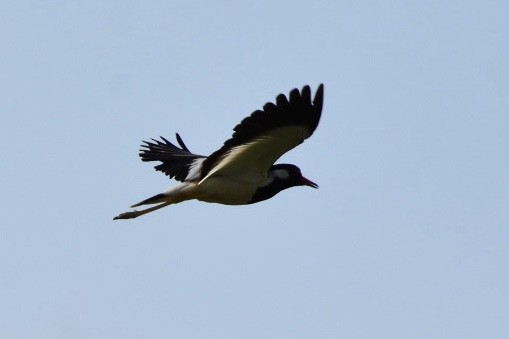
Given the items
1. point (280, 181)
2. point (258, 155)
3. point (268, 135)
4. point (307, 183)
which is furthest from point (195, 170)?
point (268, 135)

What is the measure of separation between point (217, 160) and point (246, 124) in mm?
1635

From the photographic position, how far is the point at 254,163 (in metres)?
23.1

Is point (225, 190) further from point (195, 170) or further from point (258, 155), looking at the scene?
point (195, 170)

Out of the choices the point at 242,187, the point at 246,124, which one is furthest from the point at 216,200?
the point at 246,124

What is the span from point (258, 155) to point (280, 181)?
1.00 metres

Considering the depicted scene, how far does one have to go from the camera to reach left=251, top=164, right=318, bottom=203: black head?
77.2ft

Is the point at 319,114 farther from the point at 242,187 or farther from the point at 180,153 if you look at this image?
the point at 180,153

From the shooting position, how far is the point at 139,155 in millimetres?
26766

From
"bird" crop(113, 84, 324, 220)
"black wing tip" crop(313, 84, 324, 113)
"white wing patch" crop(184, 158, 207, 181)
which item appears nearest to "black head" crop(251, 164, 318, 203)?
"bird" crop(113, 84, 324, 220)

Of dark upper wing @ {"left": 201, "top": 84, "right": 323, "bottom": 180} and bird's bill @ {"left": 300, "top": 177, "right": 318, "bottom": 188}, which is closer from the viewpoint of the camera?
dark upper wing @ {"left": 201, "top": 84, "right": 323, "bottom": 180}

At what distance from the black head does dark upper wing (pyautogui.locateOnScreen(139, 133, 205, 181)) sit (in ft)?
5.96

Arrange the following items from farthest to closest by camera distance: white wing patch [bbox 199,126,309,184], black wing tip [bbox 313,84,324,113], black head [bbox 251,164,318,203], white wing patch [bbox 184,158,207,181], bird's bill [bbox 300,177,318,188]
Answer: bird's bill [bbox 300,177,318,188] < white wing patch [bbox 184,158,207,181] < black head [bbox 251,164,318,203] < white wing patch [bbox 199,126,309,184] < black wing tip [bbox 313,84,324,113]

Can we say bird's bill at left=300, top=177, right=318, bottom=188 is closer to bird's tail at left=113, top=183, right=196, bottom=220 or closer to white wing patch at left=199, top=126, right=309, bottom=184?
white wing patch at left=199, top=126, right=309, bottom=184

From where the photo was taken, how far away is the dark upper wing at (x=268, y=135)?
21.3 meters
